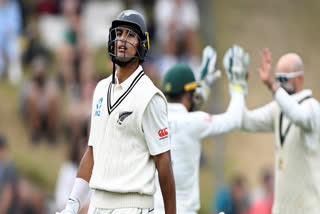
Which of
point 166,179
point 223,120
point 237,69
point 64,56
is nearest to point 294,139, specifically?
point 223,120

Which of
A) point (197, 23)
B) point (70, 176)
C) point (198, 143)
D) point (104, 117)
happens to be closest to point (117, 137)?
point (104, 117)

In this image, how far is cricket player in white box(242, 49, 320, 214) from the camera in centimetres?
664

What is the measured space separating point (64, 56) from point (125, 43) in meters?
8.58

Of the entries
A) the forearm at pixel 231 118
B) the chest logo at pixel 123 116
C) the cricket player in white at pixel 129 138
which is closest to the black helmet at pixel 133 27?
the cricket player in white at pixel 129 138

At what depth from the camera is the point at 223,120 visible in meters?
6.81

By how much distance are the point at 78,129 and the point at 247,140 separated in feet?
12.1

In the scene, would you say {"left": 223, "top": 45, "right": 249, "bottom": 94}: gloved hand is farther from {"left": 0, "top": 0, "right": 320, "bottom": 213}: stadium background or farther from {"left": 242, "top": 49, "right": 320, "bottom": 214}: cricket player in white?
{"left": 0, "top": 0, "right": 320, "bottom": 213}: stadium background

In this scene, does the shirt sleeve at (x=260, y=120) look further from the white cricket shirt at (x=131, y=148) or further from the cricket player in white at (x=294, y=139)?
the white cricket shirt at (x=131, y=148)

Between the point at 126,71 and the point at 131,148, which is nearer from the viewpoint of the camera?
the point at 131,148

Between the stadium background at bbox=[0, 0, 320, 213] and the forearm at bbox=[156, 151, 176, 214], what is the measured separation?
327 inches

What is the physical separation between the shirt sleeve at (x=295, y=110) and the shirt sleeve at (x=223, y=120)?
50 cm

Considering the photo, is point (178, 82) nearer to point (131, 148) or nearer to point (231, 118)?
point (231, 118)

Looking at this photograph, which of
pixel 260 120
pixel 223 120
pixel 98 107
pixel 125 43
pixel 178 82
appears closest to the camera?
pixel 125 43

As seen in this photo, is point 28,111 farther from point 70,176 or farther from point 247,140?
point 247,140
